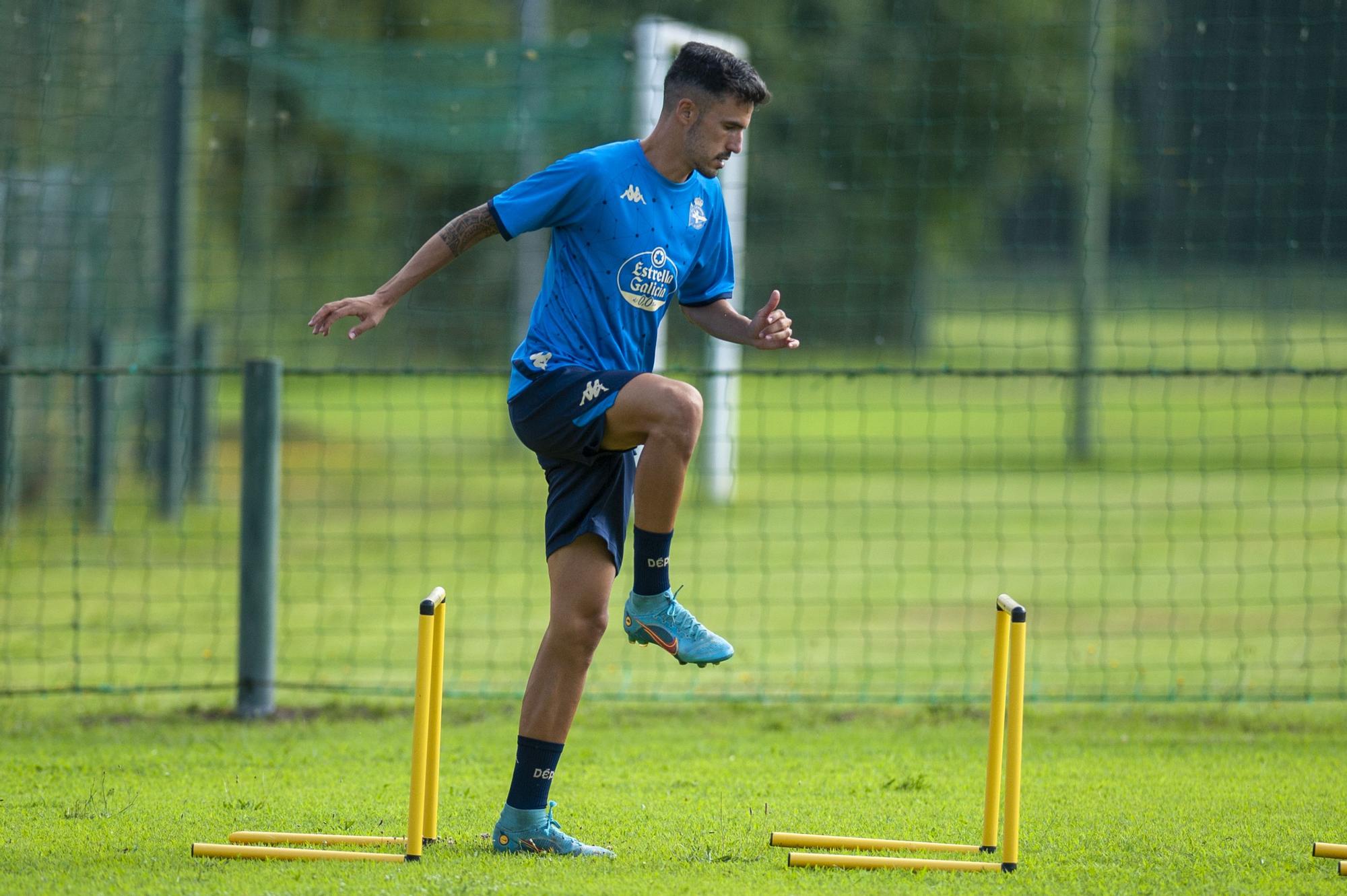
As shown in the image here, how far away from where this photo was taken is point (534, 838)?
435cm

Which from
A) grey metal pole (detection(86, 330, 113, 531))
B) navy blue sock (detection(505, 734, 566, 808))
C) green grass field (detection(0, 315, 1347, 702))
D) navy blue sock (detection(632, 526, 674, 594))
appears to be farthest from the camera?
grey metal pole (detection(86, 330, 113, 531))

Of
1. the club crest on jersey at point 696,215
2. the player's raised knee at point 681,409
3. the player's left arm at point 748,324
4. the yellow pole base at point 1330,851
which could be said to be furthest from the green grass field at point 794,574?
the player's raised knee at point 681,409

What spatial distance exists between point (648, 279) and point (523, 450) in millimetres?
11780

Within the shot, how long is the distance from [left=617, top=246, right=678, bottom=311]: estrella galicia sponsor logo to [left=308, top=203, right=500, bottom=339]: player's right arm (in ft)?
1.30

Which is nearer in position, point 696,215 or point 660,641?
point 660,641

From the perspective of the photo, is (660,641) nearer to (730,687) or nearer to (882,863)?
(882,863)

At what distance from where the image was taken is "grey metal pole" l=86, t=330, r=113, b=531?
11430 millimetres

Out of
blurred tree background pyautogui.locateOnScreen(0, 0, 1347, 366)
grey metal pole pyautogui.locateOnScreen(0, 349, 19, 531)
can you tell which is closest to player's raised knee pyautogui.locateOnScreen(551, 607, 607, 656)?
blurred tree background pyautogui.locateOnScreen(0, 0, 1347, 366)

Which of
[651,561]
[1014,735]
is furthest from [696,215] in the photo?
[1014,735]

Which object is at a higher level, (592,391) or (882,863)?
(592,391)

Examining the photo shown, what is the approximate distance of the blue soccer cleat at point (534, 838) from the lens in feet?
14.3

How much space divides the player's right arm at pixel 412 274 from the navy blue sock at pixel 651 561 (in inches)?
36.7

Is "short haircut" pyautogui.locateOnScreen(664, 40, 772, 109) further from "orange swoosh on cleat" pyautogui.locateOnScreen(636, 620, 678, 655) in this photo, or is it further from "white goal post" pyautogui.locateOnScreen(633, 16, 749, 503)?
"white goal post" pyautogui.locateOnScreen(633, 16, 749, 503)

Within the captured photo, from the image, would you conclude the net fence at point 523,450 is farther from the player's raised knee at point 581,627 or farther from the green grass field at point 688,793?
the player's raised knee at point 581,627
